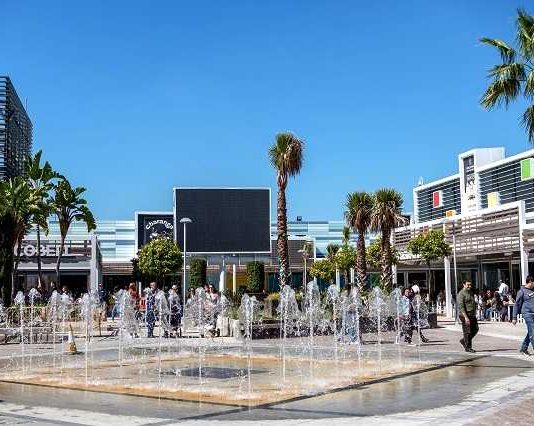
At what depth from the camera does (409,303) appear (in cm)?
1977

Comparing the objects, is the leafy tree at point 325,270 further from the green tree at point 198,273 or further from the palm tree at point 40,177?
the palm tree at point 40,177

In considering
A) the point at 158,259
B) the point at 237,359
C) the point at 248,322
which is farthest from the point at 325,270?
the point at 237,359

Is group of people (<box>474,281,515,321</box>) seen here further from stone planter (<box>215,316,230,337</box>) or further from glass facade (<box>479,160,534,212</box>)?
glass facade (<box>479,160,534,212</box>)

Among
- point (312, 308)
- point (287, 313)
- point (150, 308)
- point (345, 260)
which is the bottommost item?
point (287, 313)

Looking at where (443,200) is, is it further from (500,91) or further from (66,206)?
(500,91)

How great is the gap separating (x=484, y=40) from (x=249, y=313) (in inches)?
401

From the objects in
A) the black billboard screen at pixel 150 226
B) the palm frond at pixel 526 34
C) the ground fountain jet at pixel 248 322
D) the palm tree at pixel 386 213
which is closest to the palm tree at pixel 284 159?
the palm tree at pixel 386 213

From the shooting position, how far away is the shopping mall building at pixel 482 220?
36.2 metres

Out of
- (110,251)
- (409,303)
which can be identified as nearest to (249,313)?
(409,303)

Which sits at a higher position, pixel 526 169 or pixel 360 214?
pixel 526 169

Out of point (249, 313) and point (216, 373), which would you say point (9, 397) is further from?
point (249, 313)

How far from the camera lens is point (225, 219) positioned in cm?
7612

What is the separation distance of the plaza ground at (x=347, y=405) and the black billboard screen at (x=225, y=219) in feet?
205

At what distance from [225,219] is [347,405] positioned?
66.6 m
